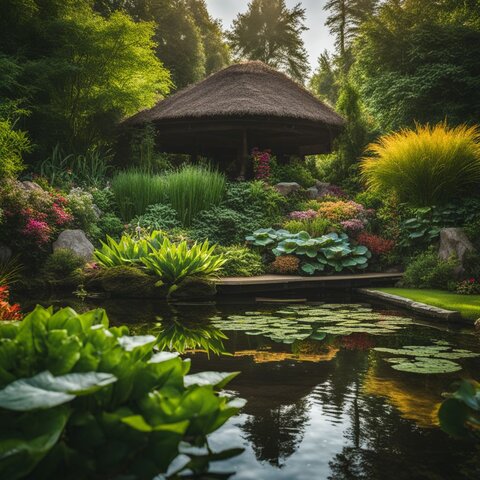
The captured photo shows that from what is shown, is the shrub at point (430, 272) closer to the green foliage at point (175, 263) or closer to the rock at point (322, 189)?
the green foliage at point (175, 263)

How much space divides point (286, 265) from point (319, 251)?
0.85 meters

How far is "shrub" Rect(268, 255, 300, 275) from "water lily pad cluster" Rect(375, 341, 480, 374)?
171 inches

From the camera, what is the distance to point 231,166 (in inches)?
618

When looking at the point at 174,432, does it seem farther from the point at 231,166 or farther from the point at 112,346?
the point at 231,166

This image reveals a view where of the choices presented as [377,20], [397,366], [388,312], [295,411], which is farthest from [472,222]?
[377,20]

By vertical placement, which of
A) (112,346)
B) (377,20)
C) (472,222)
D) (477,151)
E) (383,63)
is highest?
(377,20)

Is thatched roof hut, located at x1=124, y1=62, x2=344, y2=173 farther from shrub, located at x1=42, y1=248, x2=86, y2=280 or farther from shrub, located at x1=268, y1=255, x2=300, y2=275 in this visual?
shrub, located at x1=42, y1=248, x2=86, y2=280

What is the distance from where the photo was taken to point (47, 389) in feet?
4.59

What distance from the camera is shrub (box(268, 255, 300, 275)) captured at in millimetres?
8531

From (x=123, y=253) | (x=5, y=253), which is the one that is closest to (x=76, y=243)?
(x=5, y=253)

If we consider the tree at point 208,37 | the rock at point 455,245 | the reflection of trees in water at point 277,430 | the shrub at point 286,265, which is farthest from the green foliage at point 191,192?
the tree at point 208,37

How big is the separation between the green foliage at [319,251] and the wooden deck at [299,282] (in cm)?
32

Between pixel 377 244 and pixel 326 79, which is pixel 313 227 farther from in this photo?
pixel 326 79

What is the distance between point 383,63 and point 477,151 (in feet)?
25.3
